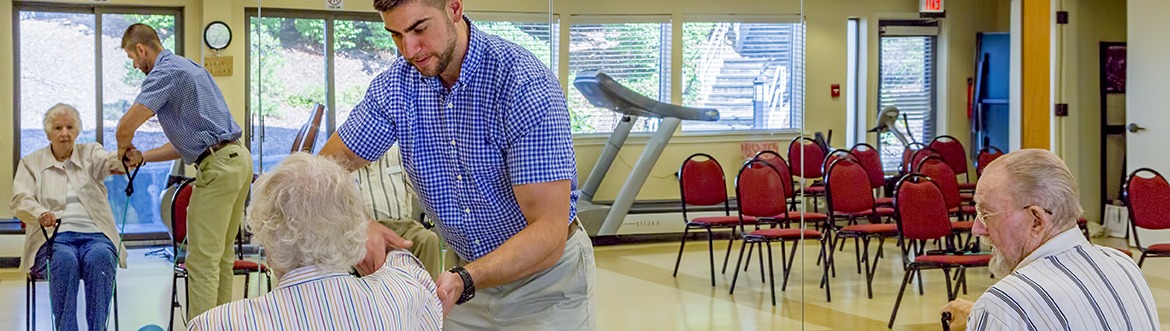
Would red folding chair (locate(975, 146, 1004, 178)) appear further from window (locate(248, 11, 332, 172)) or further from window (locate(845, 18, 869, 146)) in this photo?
window (locate(248, 11, 332, 172))

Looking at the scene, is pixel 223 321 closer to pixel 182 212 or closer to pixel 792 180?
pixel 182 212

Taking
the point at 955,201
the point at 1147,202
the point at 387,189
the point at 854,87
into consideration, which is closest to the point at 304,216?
the point at 387,189

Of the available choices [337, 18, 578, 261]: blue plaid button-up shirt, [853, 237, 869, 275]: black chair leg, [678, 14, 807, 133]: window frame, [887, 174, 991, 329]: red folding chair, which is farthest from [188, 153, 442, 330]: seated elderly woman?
[887, 174, 991, 329]: red folding chair

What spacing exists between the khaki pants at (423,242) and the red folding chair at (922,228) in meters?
2.12

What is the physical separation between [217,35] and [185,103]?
16.3 inches

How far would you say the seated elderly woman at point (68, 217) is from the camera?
4402mm

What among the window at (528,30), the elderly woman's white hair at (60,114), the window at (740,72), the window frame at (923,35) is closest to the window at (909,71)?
the window frame at (923,35)

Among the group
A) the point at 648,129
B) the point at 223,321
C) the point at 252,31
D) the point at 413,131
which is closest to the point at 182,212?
the point at 252,31

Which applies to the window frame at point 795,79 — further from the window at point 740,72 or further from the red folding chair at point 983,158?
the red folding chair at point 983,158

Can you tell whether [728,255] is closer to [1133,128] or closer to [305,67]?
[305,67]

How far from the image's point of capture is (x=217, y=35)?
4.85 meters

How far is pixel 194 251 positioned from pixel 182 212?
6.5 inches

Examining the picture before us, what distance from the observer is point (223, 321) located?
66.9 inches

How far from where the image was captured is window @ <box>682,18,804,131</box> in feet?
15.7
